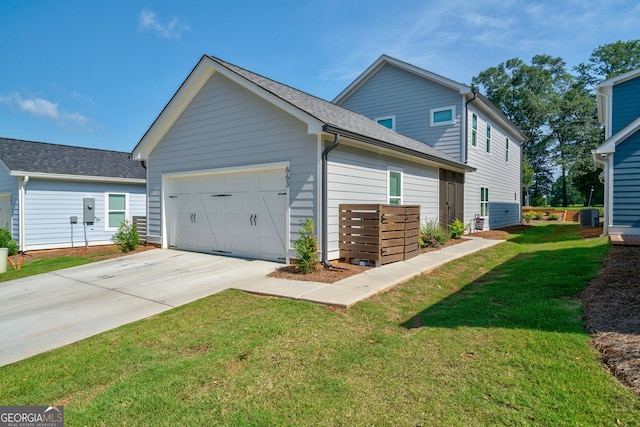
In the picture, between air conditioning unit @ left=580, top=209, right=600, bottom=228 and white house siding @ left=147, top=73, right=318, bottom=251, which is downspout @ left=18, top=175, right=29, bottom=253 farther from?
air conditioning unit @ left=580, top=209, right=600, bottom=228

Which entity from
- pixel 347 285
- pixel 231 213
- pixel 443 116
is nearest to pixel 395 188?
pixel 231 213

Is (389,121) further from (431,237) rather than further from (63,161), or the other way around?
(63,161)

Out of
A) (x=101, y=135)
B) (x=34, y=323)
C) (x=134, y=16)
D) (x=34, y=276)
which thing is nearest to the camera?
(x=34, y=323)

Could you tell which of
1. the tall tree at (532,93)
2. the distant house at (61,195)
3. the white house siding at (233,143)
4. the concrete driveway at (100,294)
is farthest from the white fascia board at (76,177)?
the tall tree at (532,93)

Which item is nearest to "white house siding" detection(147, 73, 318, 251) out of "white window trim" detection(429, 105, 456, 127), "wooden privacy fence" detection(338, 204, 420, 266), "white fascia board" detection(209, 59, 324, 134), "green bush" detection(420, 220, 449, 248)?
"white fascia board" detection(209, 59, 324, 134)

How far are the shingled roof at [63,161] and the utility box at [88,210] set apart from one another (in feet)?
3.46

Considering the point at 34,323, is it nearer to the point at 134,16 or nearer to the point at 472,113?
the point at 134,16

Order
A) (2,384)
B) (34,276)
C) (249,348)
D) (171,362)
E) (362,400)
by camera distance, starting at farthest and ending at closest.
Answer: (34,276) → (249,348) → (171,362) → (2,384) → (362,400)

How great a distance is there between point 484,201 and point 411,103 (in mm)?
6001

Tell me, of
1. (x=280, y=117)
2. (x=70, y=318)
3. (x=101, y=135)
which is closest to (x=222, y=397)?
(x=70, y=318)

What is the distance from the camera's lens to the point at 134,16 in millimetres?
12211

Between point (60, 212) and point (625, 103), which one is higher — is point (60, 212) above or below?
below

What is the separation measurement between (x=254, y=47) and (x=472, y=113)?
935 centimetres

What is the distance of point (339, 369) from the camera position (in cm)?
314
